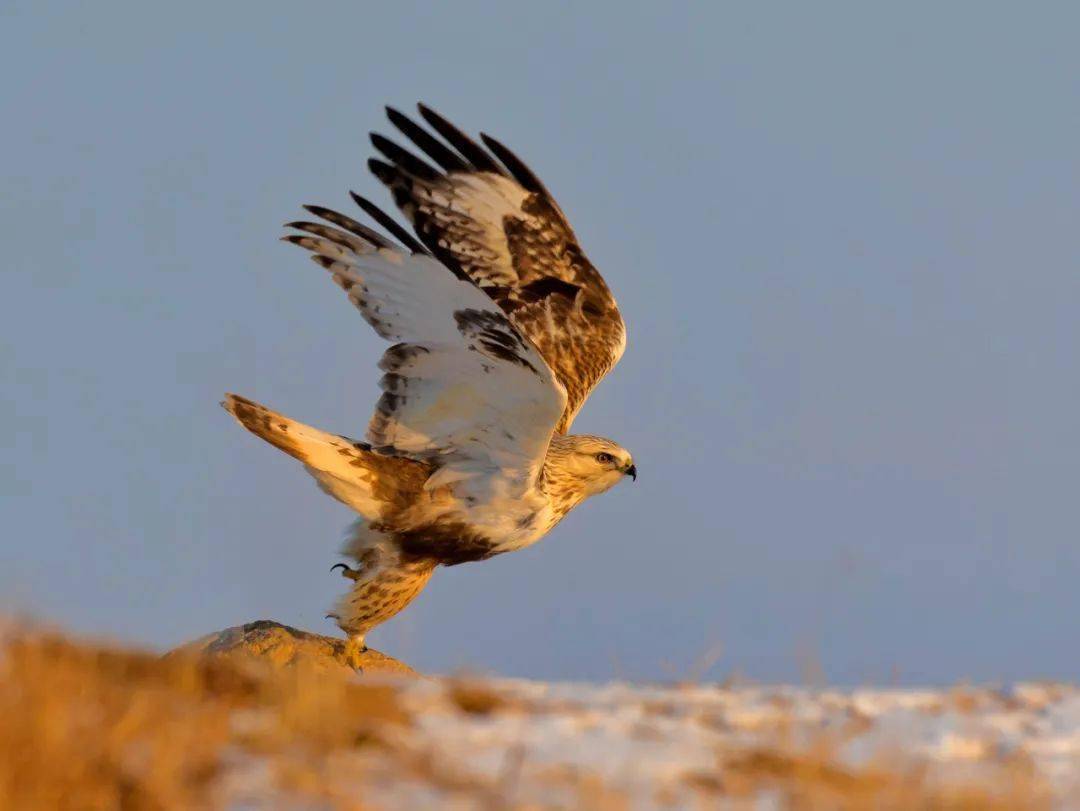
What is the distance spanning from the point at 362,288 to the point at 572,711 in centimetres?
489

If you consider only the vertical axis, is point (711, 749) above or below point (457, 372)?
below

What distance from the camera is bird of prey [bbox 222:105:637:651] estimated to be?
9.23m

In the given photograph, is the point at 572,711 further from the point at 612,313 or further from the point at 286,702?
the point at 612,313

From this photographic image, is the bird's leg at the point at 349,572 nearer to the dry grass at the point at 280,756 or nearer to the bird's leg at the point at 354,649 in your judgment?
the bird's leg at the point at 354,649

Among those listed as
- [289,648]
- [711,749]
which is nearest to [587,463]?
[289,648]

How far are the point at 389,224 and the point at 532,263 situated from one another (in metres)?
1.99

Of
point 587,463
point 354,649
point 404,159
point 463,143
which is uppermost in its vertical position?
point 463,143

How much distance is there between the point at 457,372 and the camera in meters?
9.48

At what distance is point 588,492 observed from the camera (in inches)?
427

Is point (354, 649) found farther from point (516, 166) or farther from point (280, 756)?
point (280, 756)

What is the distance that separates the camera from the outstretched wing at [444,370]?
29.5 ft

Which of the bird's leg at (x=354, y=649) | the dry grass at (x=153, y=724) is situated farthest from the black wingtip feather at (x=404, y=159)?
the dry grass at (x=153, y=724)

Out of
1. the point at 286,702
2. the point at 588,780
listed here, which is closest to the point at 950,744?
the point at 588,780

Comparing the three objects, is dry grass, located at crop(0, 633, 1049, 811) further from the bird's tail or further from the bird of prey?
the bird's tail
